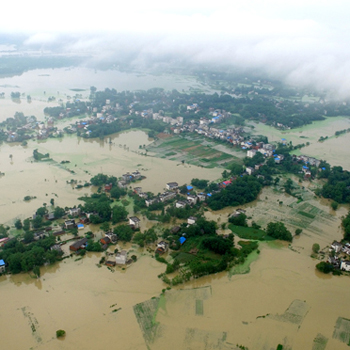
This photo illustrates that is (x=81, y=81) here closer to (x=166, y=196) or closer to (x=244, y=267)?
(x=166, y=196)

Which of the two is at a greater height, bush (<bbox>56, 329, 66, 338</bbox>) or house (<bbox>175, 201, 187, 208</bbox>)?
house (<bbox>175, 201, 187, 208</bbox>)

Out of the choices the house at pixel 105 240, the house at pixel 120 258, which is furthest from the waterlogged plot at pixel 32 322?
the house at pixel 105 240

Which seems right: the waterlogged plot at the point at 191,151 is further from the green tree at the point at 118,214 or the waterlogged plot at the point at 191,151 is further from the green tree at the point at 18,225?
the green tree at the point at 18,225

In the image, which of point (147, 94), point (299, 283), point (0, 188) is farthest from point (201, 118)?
point (299, 283)

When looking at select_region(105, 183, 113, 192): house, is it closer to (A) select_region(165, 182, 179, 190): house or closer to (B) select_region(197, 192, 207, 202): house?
(A) select_region(165, 182, 179, 190): house

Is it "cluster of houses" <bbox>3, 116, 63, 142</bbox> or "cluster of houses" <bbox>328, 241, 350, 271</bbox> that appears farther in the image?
"cluster of houses" <bbox>3, 116, 63, 142</bbox>

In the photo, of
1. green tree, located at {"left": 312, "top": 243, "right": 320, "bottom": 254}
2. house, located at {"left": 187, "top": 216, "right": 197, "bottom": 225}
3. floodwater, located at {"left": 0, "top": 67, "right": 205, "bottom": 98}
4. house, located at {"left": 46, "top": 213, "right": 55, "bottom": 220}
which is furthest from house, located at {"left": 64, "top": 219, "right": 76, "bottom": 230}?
floodwater, located at {"left": 0, "top": 67, "right": 205, "bottom": 98}

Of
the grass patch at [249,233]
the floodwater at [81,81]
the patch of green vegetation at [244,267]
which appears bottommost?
the patch of green vegetation at [244,267]
